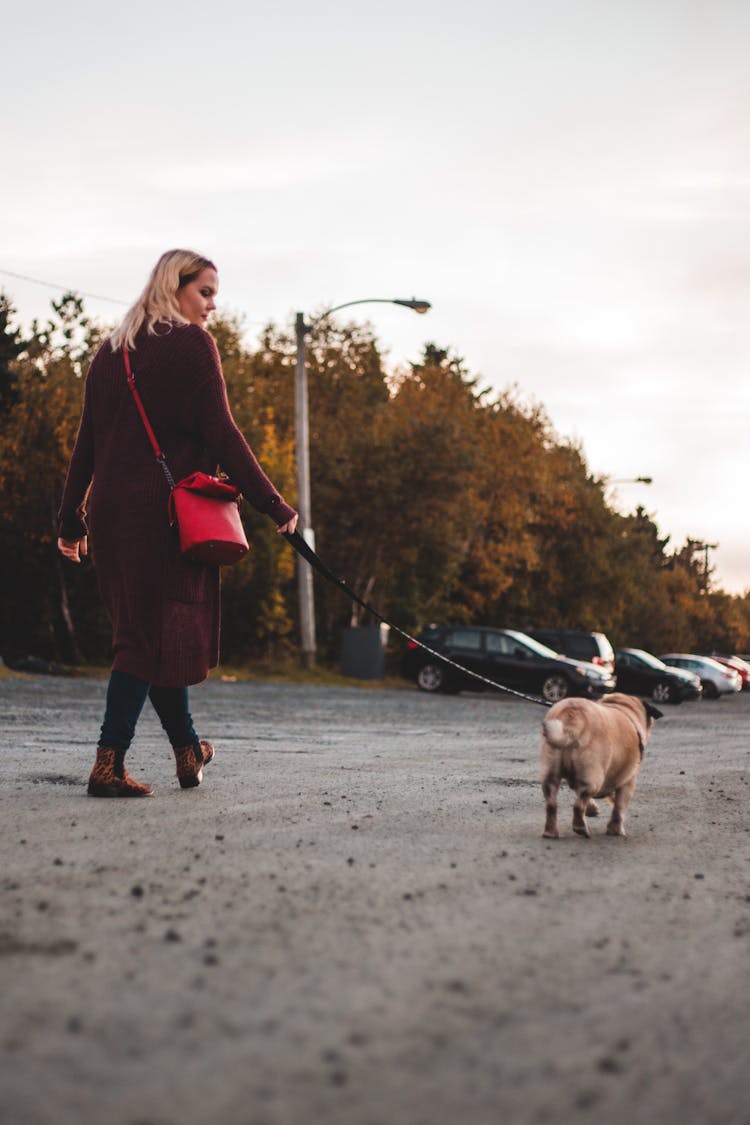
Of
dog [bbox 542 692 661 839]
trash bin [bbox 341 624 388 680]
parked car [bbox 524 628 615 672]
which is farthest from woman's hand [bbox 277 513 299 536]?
parked car [bbox 524 628 615 672]

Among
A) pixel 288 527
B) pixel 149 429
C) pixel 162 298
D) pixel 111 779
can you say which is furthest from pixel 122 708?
pixel 162 298

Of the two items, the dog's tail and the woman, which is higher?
the woman

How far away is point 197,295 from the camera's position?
6.03 meters

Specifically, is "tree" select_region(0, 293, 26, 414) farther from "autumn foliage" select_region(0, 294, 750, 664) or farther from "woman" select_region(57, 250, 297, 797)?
"woman" select_region(57, 250, 297, 797)

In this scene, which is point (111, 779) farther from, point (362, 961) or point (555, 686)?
point (555, 686)

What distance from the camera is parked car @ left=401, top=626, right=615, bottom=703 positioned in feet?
93.3

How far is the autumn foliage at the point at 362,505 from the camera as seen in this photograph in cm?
3375

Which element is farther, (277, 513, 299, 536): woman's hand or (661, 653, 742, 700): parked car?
(661, 653, 742, 700): parked car

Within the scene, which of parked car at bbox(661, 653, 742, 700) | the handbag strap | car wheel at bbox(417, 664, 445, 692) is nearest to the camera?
the handbag strap

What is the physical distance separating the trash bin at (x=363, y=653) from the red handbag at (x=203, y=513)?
24727mm

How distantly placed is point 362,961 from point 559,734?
230 cm

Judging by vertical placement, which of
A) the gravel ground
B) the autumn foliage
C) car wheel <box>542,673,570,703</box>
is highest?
the autumn foliage

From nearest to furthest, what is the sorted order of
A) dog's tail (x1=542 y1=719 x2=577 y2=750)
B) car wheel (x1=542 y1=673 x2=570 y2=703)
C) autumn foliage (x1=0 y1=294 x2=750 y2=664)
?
dog's tail (x1=542 y1=719 x2=577 y2=750) → car wheel (x1=542 y1=673 x2=570 y2=703) → autumn foliage (x1=0 y1=294 x2=750 y2=664)

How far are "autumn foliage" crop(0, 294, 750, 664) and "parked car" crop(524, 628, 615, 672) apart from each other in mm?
5983
